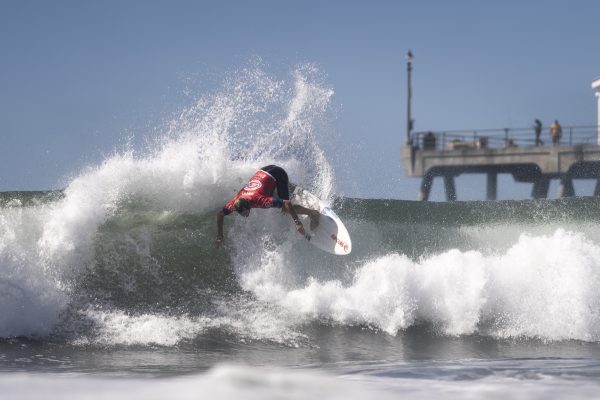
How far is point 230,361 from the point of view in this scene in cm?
634

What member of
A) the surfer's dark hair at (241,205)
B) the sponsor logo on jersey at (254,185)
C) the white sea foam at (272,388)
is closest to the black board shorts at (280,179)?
the sponsor logo on jersey at (254,185)

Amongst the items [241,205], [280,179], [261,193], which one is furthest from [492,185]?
[241,205]

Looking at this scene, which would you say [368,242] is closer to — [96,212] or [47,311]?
[96,212]

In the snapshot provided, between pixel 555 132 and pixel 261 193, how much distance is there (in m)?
22.8

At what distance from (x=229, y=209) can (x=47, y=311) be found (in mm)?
2253

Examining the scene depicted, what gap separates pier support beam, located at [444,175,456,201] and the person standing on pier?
5.16m

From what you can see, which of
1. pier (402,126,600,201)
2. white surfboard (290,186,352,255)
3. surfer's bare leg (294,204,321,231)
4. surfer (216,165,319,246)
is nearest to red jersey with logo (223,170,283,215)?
surfer (216,165,319,246)

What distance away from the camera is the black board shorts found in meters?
8.79

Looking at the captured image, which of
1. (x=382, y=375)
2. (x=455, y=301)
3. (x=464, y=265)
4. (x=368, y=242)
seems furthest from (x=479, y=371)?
(x=368, y=242)

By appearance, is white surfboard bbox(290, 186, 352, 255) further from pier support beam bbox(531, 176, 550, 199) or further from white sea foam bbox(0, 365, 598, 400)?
pier support beam bbox(531, 176, 550, 199)

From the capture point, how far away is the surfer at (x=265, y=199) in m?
8.40

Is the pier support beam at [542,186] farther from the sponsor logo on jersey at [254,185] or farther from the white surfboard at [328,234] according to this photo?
the sponsor logo on jersey at [254,185]

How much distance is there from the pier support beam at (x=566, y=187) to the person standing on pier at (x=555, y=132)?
1707 mm

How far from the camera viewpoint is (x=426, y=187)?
33281mm
